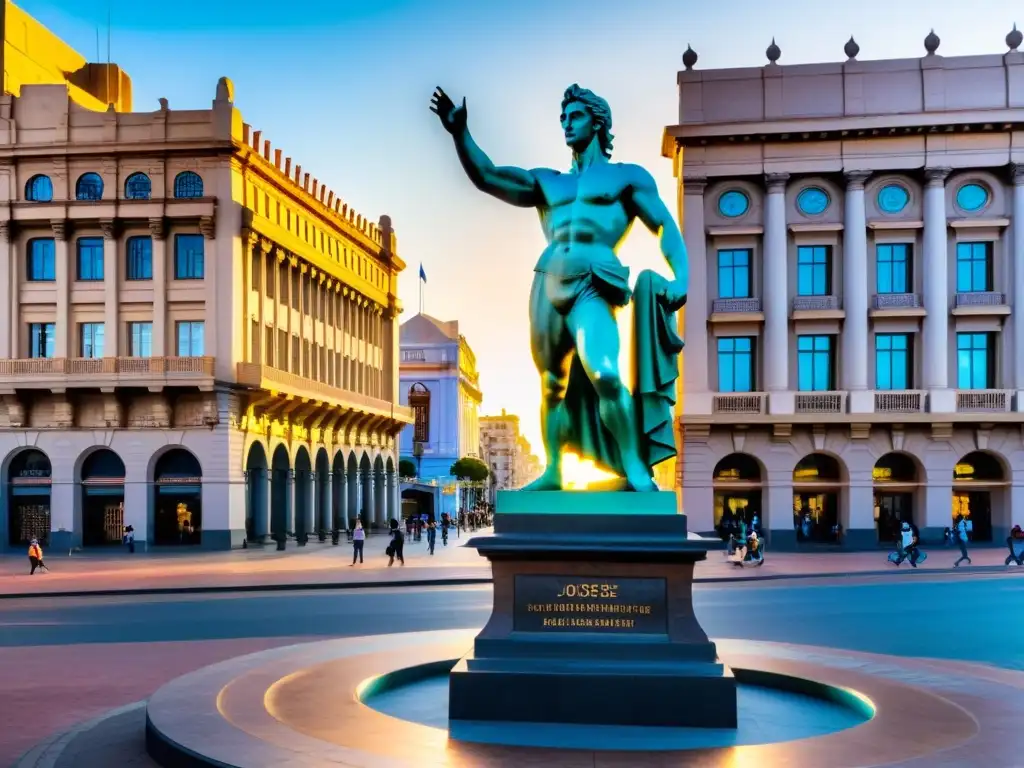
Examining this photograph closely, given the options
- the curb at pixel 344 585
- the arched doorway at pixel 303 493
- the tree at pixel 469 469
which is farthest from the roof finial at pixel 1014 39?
the tree at pixel 469 469

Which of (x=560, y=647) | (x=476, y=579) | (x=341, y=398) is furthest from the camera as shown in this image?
(x=341, y=398)

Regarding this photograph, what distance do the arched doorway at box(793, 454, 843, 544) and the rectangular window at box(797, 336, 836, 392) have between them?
3436 mm

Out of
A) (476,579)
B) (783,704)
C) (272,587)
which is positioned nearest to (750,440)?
(476,579)

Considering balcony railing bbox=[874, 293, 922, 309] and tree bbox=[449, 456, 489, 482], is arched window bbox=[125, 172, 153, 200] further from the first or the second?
tree bbox=[449, 456, 489, 482]

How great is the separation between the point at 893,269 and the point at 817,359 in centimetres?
504

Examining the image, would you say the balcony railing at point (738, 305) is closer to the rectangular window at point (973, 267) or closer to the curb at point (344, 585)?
the rectangular window at point (973, 267)

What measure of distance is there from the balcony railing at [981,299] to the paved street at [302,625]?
2039cm

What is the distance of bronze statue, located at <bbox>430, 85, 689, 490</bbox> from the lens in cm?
896

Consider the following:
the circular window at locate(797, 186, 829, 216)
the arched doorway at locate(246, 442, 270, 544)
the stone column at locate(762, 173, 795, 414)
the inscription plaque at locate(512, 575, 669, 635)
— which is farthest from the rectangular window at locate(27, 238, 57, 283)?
the inscription plaque at locate(512, 575, 669, 635)

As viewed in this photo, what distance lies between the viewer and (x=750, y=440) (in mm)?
44312

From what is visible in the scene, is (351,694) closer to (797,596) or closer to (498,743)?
(498,743)

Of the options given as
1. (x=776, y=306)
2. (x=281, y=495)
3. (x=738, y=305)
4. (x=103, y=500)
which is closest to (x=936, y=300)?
(x=776, y=306)

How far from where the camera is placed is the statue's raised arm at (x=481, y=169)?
30.1 ft

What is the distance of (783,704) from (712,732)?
1563 millimetres
